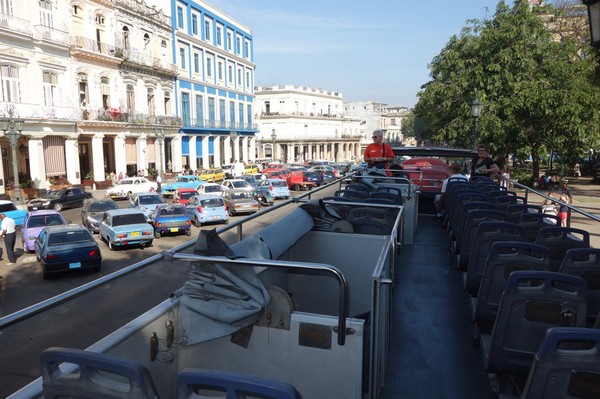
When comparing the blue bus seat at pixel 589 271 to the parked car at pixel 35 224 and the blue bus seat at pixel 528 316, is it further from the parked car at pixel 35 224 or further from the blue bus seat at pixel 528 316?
the parked car at pixel 35 224

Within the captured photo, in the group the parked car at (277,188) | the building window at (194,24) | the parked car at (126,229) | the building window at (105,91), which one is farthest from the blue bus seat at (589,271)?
the building window at (194,24)

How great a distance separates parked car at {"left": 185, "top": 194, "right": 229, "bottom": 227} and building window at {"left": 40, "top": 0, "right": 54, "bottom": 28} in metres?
20.9

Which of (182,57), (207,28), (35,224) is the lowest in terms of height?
(35,224)

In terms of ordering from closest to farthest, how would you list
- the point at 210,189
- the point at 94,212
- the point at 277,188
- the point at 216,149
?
the point at 94,212 → the point at 210,189 → the point at 277,188 → the point at 216,149

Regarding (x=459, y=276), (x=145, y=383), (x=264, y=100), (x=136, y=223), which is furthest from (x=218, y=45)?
(x=145, y=383)

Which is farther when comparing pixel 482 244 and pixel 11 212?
pixel 11 212

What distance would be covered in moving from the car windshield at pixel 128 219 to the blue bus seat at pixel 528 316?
1689 cm

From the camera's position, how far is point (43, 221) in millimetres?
17969

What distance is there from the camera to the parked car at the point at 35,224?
17.3 m

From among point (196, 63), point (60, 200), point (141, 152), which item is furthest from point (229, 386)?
point (196, 63)

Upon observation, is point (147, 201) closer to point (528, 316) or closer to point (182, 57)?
point (528, 316)

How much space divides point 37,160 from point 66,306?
25824mm

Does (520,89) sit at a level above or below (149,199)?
above

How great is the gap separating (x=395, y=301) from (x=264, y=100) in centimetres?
8988
